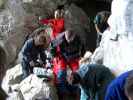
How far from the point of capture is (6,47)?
31.9 ft

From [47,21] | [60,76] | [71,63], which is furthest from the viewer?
[47,21]

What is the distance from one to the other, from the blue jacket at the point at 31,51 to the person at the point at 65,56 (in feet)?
0.92

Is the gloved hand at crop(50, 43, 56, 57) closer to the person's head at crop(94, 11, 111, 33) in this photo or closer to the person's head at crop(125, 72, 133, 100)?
the person's head at crop(94, 11, 111, 33)

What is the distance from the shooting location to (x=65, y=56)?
6.95 meters

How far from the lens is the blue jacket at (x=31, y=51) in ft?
23.4

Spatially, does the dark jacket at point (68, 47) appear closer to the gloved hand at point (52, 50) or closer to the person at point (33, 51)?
the gloved hand at point (52, 50)

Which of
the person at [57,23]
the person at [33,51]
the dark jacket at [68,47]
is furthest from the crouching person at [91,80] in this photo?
the person at [57,23]

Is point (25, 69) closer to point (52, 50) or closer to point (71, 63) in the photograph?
point (52, 50)

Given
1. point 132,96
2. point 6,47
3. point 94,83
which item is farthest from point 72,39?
point 132,96

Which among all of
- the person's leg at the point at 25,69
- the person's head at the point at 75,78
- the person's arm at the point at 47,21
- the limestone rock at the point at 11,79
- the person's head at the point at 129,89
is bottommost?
the limestone rock at the point at 11,79

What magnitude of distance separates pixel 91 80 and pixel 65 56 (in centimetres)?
Answer: 168

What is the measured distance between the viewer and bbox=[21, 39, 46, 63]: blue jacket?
23.4 feet

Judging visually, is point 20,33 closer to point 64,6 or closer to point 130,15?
point 64,6

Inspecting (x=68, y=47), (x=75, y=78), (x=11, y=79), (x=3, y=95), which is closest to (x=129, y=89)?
(x=75, y=78)
